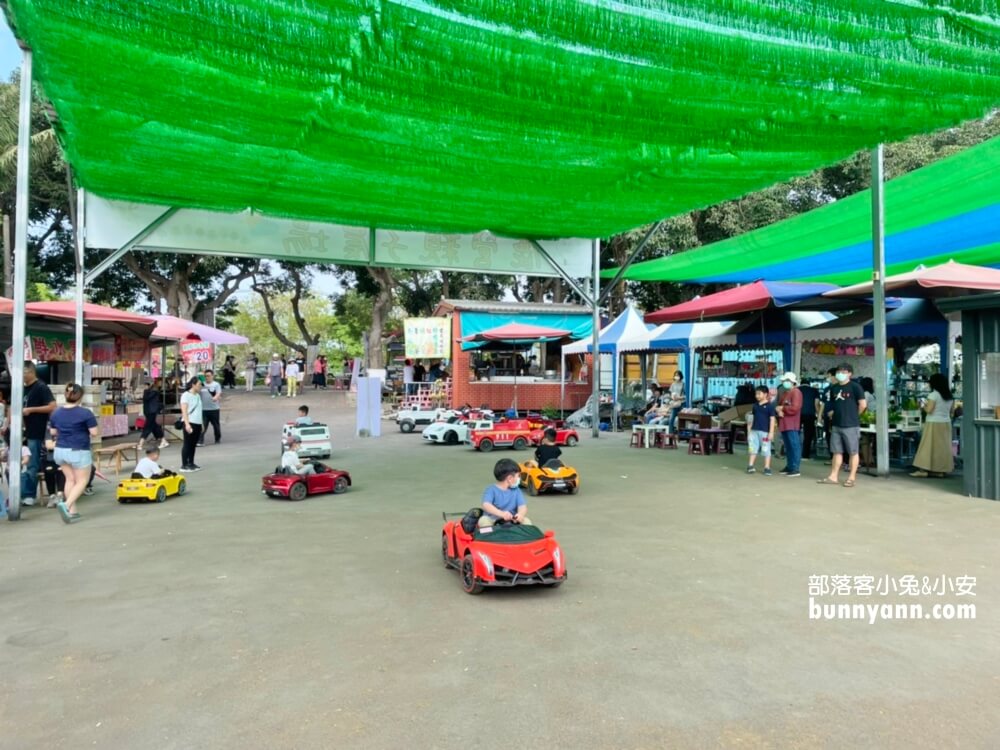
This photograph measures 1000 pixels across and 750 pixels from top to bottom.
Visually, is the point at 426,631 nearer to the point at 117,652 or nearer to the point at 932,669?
the point at 117,652

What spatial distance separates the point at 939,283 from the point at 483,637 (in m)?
8.70

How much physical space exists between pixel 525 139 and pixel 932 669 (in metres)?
6.66

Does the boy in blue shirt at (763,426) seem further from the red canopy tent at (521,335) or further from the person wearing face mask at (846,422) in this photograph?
the red canopy tent at (521,335)

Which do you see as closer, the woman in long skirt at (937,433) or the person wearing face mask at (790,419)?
the woman in long skirt at (937,433)

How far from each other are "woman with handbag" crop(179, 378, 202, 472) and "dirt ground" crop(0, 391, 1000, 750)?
3.61m

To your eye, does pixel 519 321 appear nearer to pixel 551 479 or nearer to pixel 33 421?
pixel 551 479

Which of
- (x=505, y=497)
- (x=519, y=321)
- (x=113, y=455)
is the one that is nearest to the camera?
(x=505, y=497)

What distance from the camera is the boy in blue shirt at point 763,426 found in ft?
35.8

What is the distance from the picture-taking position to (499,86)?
670 centimetres

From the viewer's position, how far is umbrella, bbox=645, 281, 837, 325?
39.0 ft

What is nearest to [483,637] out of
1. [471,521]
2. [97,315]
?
[471,521]

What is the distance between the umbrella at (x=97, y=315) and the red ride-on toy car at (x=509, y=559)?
1152 cm

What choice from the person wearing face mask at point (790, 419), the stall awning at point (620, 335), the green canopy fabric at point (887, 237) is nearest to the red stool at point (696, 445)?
the person wearing face mask at point (790, 419)

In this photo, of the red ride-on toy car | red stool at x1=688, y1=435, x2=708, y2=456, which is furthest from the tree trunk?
the red ride-on toy car
